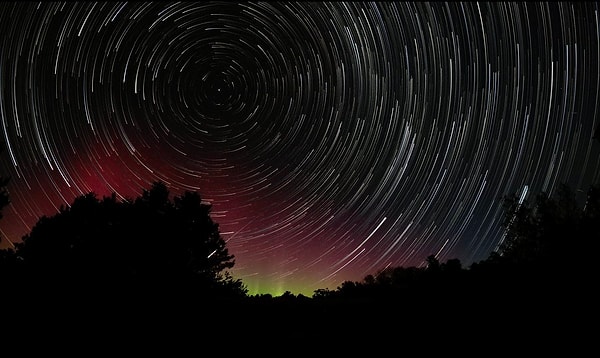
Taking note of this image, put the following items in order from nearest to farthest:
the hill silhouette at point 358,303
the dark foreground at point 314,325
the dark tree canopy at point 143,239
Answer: the dark foreground at point 314,325
the hill silhouette at point 358,303
the dark tree canopy at point 143,239

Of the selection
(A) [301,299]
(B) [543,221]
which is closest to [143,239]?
(A) [301,299]

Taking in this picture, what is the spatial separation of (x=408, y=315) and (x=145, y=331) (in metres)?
5.30

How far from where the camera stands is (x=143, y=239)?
20.6 m

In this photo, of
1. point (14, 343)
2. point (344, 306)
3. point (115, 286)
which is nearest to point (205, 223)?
point (115, 286)

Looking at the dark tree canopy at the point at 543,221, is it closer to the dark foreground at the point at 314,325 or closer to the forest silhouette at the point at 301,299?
the forest silhouette at the point at 301,299

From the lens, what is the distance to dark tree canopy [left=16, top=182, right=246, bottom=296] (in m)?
18.9

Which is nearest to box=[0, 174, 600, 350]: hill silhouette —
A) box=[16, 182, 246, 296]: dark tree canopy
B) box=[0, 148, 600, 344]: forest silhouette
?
box=[0, 148, 600, 344]: forest silhouette

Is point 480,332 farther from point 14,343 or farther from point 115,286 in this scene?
point 115,286

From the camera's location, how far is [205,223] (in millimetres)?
23578

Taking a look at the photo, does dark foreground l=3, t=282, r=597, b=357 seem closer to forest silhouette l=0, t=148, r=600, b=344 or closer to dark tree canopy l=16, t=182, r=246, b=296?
forest silhouette l=0, t=148, r=600, b=344

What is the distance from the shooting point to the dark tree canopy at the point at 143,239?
62.0 ft

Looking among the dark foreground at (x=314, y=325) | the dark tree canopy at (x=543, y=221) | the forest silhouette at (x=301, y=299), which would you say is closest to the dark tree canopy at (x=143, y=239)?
the forest silhouette at (x=301, y=299)

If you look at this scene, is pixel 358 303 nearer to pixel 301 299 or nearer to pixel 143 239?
pixel 301 299

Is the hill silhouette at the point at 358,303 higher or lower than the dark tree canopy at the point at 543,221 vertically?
lower
